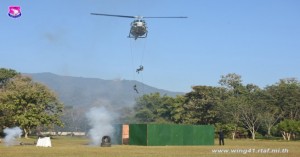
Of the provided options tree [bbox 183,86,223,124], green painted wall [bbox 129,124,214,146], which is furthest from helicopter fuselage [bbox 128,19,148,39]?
tree [bbox 183,86,223,124]

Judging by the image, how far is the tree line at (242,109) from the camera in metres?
92.7

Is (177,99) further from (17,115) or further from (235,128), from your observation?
(17,115)

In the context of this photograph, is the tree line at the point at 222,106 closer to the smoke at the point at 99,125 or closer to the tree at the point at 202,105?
the tree at the point at 202,105

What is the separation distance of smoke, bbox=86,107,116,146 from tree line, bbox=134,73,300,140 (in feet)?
127

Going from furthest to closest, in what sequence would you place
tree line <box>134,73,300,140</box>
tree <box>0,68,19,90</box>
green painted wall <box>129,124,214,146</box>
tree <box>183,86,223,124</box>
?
tree <box>0,68,19,90</box> → tree <box>183,86,223,124</box> → tree line <box>134,73,300,140</box> → green painted wall <box>129,124,214,146</box>

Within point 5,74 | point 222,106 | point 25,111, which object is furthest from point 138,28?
point 5,74

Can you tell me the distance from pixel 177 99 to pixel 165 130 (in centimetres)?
6512

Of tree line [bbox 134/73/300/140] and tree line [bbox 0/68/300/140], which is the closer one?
tree line [bbox 0/68/300/140]

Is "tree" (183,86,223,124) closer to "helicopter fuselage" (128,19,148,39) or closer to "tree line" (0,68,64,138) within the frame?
"tree line" (0,68,64,138)

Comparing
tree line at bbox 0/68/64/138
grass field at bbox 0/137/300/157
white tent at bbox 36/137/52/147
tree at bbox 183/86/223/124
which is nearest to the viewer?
grass field at bbox 0/137/300/157

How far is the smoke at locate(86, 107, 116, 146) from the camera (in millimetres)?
50094

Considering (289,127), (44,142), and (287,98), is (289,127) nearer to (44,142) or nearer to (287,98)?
(287,98)

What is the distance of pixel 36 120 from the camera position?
69750 millimetres

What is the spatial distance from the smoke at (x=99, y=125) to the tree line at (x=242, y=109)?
127ft
